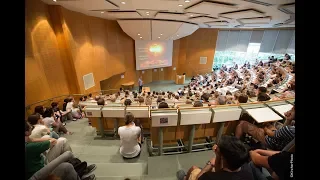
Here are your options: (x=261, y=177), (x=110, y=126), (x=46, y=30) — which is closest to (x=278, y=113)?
(x=261, y=177)

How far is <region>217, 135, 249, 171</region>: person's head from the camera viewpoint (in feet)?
4.22

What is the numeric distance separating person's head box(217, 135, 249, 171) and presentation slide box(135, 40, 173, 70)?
11.8 m

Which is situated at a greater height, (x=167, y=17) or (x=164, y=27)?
(x=167, y=17)

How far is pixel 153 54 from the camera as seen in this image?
1316cm

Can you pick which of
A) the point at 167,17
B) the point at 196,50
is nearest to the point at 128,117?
the point at 167,17

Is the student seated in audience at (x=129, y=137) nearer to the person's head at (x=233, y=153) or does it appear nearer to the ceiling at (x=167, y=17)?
the person's head at (x=233, y=153)

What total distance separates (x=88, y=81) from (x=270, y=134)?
27.3 feet

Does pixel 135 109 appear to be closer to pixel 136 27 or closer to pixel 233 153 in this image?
pixel 233 153

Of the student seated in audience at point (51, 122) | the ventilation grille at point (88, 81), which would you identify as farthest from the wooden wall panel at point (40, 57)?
the student seated in audience at point (51, 122)

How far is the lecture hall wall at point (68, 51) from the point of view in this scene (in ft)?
17.3

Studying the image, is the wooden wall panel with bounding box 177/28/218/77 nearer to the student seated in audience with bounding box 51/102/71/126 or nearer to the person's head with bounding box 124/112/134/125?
the student seated in audience with bounding box 51/102/71/126

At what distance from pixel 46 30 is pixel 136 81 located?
26.3 ft

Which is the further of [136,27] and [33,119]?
[136,27]
